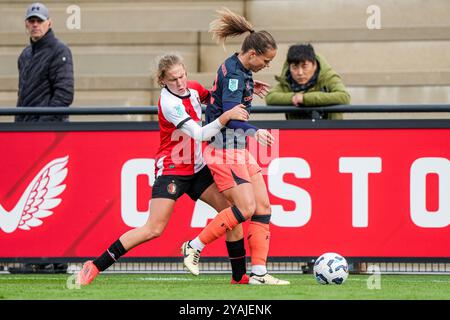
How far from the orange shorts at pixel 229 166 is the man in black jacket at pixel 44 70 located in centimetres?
293

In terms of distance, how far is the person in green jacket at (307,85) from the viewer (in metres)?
11.3

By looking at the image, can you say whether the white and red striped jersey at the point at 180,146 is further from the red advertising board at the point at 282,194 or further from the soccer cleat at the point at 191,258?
the red advertising board at the point at 282,194

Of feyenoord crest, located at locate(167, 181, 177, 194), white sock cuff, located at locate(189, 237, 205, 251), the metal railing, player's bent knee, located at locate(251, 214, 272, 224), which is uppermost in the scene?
the metal railing

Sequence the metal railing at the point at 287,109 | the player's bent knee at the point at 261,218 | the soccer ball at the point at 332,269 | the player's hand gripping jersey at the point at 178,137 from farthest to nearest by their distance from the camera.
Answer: the metal railing at the point at 287,109 < the player's bent knee at the point at 261,218 < the soccer ball at the point at 332,269 < the player's hand gripping jersey at the point at 178,137

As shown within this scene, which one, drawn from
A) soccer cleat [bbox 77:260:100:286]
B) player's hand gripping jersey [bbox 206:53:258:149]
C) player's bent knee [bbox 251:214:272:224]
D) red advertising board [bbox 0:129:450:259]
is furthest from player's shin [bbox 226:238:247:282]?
red advertising board [bbox 0:129:450:259]

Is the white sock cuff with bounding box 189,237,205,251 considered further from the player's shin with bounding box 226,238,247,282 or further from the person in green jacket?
the person in green jacket

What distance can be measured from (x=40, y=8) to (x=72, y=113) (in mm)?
1379

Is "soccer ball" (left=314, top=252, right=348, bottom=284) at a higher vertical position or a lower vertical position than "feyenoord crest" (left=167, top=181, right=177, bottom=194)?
lower

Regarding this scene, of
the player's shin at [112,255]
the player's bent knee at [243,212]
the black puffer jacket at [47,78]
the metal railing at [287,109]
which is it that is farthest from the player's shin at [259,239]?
the black puffer jacket at [47,78]

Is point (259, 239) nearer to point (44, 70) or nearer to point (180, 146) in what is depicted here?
point (180, 146)

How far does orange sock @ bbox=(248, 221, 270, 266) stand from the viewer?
966 cm

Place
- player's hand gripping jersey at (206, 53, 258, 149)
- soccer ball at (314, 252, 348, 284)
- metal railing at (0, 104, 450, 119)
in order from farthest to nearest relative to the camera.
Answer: metal railing at (0, 104, 450, 119) < soccer ball at (314, 252, 348, 284) < player's hand gripping jersey at (206, 53, 258, 149)

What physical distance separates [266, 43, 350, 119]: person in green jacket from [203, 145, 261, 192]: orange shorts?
1879 millimetres

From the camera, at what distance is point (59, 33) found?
639 inches
